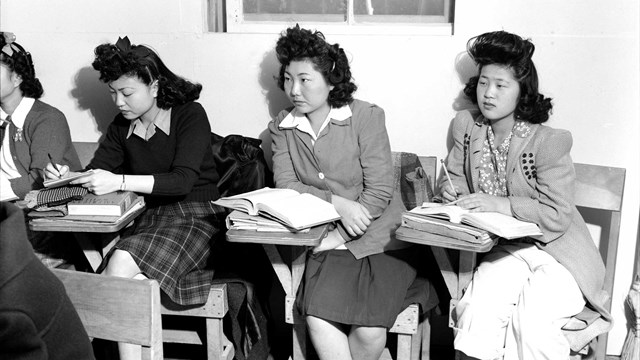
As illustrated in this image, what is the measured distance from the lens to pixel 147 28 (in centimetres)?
310

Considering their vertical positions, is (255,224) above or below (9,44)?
below

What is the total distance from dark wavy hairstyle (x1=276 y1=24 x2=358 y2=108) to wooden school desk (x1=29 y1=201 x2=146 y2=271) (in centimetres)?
84

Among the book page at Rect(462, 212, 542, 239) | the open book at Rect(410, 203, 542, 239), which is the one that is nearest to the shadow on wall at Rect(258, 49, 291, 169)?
the open book at Rect(410, 203, 542, 239)

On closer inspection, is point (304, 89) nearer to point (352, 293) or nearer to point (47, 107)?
point (352, 293)

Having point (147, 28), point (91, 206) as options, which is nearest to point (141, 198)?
point (91, 206)

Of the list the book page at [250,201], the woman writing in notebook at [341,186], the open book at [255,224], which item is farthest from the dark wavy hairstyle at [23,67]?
the open book at [255,224]

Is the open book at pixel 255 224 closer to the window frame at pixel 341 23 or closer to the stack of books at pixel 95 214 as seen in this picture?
the stack of books at pixel 95 214

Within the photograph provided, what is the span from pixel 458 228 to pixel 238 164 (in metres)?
1.08

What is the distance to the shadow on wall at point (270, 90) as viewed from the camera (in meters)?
3.06

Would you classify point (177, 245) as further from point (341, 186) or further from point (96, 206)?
point (341, 186)

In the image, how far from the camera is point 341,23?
3037 millimetres

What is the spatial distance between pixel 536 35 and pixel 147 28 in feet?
5.57

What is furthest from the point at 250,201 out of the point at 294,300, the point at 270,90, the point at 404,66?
the point at 404,66

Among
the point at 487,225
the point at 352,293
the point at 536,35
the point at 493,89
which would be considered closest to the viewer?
the point at 487,225
